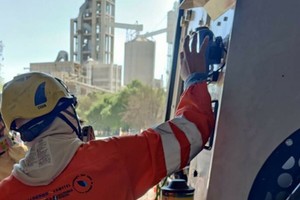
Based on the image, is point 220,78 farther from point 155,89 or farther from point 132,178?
point 155,89

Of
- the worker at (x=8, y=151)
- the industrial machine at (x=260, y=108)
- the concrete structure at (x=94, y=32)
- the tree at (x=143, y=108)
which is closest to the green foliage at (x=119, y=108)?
the tree at (x=143, y=108)

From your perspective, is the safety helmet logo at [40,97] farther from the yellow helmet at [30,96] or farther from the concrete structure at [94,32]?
the concrete structure at [94,32]

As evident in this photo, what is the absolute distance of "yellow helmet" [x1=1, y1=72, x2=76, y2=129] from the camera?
3.51 ft

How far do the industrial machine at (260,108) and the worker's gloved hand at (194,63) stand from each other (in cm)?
16

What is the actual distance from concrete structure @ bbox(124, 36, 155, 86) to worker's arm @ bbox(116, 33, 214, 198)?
1768 mm

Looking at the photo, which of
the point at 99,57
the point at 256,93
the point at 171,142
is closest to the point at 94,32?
the point at 99,57

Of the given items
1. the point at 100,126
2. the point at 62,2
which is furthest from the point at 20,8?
the point at 100,126

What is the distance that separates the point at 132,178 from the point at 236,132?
12.6 inches

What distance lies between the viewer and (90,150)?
3.51ft

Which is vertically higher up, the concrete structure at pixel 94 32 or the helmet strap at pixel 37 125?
the concrete structure at pixel 94 32

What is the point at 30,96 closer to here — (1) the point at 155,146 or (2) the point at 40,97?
(2) the point at 40,97

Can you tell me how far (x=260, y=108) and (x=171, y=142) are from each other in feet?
0.85

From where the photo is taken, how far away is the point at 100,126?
2.85 m

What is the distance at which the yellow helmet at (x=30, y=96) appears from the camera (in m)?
1.07
